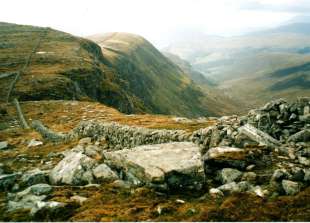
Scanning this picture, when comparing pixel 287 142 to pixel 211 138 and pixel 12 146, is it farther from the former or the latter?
pixel 12 146

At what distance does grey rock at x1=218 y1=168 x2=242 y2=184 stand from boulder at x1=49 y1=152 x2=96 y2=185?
640 cm

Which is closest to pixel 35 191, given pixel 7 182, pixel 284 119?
pixel 7 182

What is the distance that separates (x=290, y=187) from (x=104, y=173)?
8898 mm

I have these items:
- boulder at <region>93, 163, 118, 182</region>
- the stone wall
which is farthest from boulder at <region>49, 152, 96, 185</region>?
the stone wall

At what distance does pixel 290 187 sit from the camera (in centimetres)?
1574

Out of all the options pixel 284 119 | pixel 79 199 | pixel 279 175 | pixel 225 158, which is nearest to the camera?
pixel 279 175

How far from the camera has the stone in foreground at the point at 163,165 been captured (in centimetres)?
1742

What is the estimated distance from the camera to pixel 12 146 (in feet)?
133

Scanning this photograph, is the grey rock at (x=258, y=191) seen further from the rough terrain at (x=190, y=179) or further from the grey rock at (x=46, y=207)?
the grey rock at (x=46, y=207)

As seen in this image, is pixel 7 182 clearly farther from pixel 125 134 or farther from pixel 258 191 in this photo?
pixel 258 191

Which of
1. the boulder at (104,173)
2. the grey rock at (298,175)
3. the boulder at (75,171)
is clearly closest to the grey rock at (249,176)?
the grey rock at (298,175)

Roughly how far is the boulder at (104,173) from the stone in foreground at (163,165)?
0.45m

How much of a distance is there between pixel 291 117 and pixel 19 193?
49.6 ft

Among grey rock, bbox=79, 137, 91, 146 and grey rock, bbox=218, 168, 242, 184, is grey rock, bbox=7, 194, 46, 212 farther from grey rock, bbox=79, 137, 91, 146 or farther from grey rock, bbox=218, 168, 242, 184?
grey rock, bbox=79, 137, 91, 146
